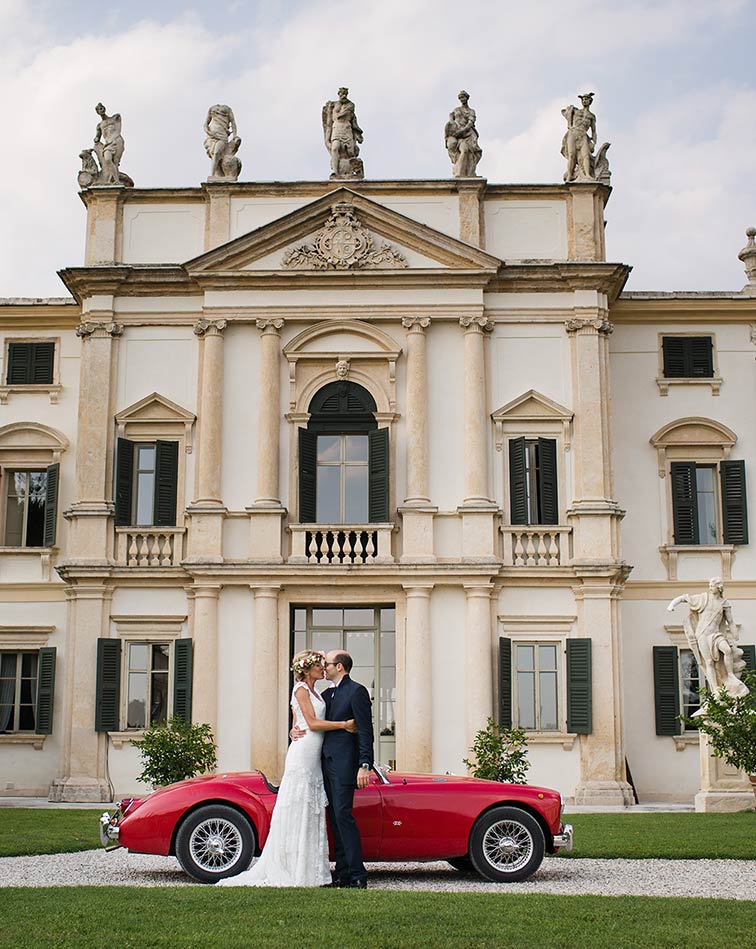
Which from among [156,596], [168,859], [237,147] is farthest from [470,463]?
[168,859]

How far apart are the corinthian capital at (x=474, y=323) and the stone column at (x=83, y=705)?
863cm

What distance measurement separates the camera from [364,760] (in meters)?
11.4

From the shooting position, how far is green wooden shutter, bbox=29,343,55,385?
27688 mm

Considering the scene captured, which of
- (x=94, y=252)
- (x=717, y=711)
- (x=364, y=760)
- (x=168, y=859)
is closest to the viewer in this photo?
(x=364, y=760)

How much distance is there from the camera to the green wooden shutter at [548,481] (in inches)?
1004

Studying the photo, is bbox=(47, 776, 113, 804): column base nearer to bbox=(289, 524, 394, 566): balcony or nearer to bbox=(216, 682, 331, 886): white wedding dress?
bbox=(289, 524, 394, 566): balcony

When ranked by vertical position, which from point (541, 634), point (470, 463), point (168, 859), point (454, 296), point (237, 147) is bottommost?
point (168, 859)

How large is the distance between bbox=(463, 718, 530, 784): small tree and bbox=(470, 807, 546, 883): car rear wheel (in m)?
9.43

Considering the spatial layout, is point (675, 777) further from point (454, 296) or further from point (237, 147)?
point (237, 147)

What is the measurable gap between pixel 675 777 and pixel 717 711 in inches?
242

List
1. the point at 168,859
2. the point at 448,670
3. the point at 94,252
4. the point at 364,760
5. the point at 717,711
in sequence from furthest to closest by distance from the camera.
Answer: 1. the point at 94,252
2. the point at 448,670
3. the point at 717,711
4. the point at 168,859
5. the point at 364,760

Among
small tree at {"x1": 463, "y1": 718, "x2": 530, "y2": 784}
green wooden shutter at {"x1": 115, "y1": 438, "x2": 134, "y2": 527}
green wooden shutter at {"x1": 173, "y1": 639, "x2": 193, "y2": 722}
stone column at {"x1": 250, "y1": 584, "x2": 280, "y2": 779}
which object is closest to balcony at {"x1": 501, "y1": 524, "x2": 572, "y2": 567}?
small tree at {"x1": 463, "y1": 718, "x2": 530, "y2": 784}

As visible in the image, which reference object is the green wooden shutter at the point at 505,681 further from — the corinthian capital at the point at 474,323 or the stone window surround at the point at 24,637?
the stone window surround at the point at 24,637

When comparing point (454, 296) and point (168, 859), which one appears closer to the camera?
point (168, 859)
